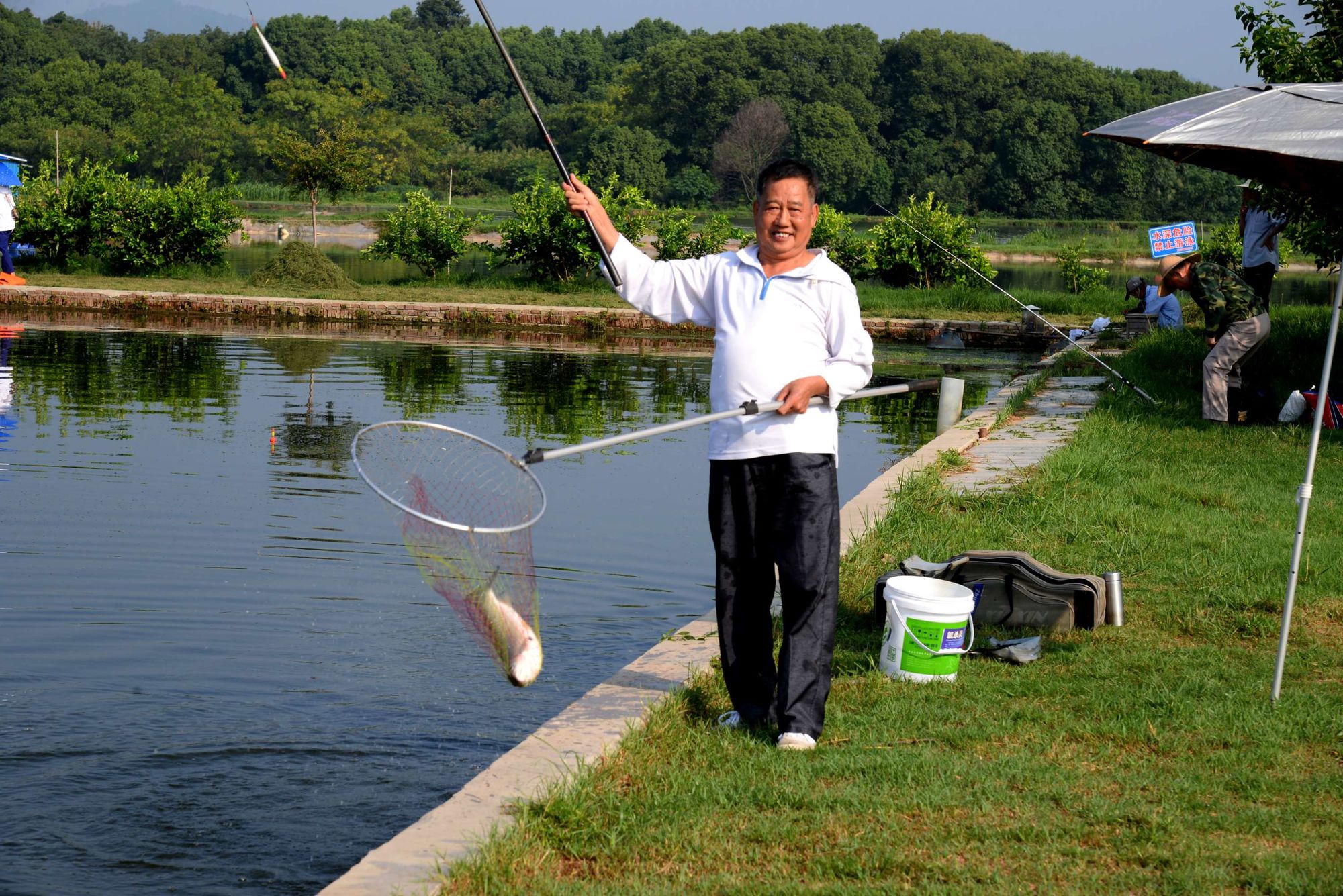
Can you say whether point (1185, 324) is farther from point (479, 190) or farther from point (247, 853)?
point (479, 190)

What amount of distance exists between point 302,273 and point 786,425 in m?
21.3

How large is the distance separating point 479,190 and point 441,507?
89.4m

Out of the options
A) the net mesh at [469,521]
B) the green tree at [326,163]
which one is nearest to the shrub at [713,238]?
the green tree at [326,163]

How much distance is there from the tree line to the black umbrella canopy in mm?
76532

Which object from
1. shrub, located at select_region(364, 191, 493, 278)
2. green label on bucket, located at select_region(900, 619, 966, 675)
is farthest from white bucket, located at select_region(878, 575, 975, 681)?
shrub, located at select_region(364, 191, 493, 278)

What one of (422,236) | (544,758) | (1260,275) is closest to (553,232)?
(422,236)

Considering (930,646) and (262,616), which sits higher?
(930,646)

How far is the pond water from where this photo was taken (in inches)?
187

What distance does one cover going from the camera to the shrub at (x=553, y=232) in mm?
25781

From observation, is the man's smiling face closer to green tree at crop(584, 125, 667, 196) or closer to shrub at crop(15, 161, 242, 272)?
shrub at crop(15, 161, 242, 272)

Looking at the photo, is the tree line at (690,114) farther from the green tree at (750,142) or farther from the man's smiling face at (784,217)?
the man's smiling face at (784,217)

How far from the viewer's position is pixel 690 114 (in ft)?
342

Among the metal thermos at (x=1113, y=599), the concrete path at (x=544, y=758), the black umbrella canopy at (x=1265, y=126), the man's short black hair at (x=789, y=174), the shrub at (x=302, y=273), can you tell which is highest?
the black umbrella canopy at (x=1265, y=126)

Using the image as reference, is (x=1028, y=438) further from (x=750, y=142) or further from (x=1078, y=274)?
(x=750, y=142)
